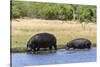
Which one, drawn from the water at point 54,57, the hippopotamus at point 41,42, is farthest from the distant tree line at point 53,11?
the water at point 54,57

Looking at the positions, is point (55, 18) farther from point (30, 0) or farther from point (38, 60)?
point (38, 60)

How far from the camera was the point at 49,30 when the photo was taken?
207 cm

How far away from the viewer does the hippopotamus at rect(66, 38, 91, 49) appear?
2.17 metres

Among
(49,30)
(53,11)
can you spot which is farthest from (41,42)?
(53,11)

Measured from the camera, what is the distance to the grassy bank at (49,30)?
6.33ft

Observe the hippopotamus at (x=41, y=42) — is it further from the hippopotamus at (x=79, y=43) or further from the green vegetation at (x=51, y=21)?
the hippopotamus at (x=79, y=43)

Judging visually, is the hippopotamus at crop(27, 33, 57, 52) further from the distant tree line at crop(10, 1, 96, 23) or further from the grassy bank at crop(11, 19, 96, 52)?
the distant tree line at crop(10, 1, 96, 23)

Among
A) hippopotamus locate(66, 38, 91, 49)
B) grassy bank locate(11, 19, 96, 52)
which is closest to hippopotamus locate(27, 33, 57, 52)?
grassy bank locate(11, 19, 96, 52)

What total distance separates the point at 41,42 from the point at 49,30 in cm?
15

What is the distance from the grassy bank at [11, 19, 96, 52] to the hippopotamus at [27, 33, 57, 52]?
0.04 m

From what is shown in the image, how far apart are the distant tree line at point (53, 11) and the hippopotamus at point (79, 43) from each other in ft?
0.76

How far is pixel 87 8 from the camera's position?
7.40 feet
